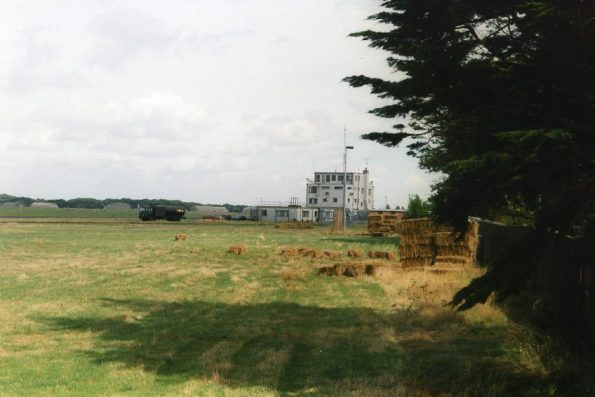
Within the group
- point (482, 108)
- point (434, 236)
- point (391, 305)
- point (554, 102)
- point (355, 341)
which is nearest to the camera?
point (554, 102)

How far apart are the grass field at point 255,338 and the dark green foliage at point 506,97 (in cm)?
204

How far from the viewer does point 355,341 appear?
1157cm

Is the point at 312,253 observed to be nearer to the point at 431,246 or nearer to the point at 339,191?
the point at 431,246

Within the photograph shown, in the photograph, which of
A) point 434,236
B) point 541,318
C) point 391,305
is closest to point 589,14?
point 541,318

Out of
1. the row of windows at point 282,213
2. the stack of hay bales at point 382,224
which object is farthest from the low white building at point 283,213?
the stack of hay bales at point 382,224

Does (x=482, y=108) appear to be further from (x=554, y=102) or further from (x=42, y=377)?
(x=42, y=377)

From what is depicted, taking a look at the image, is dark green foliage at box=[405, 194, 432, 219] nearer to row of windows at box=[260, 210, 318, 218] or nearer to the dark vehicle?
the dark vehicle

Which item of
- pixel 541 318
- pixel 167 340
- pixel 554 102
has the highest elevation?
pixel 554 102

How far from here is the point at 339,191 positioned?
13600 cm

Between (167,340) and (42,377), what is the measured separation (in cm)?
310

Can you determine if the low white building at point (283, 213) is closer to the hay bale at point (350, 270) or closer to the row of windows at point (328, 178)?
the row of windows at point (328, 178)

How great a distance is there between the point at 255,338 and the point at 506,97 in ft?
22.4

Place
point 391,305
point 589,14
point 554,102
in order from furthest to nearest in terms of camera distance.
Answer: point 391,305, point 554,102, point 589,14

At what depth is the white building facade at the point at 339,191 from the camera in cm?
13650
